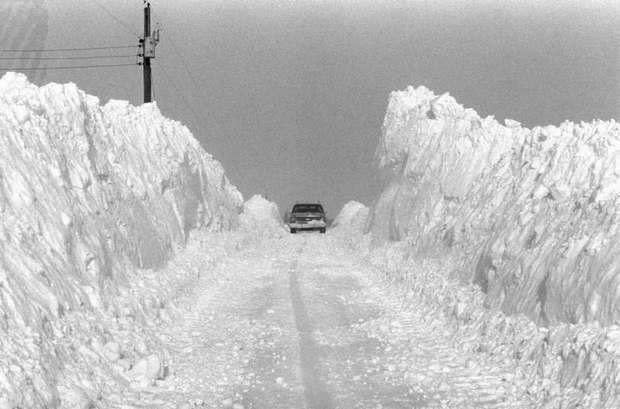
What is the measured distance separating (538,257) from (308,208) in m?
30.1

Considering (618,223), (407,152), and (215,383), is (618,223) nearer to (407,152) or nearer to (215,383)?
(215,383)

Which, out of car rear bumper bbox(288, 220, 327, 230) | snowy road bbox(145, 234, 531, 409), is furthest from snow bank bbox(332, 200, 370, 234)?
snowy road bbox(145, 234, 531, 409)

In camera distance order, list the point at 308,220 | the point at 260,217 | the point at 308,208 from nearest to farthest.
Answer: the point at 308,220 < the point at 308,208 < the point at 260,217

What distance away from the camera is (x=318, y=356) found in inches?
416

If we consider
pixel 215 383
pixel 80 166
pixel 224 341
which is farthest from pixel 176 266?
pixel 215 383

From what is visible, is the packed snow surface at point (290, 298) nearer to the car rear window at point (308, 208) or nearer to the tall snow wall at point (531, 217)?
the tall snow wall at point (531, 217)

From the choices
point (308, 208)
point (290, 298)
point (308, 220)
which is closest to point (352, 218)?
point (308, 208)

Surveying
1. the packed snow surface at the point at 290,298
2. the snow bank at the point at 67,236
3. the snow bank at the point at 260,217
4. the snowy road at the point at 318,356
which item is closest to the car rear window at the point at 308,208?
the snow bank at the point at 260,217

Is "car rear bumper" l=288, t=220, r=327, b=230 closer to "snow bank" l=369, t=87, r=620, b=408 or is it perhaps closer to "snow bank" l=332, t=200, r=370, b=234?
"snow bank" l=332, t=200, r=370, b=234

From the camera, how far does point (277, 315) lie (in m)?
13.6

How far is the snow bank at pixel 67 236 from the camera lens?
26.5 ft

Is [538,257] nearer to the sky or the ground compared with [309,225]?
nearer to the sky

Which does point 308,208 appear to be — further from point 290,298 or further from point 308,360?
point 308,360

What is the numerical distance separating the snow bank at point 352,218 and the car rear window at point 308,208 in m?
1.68
